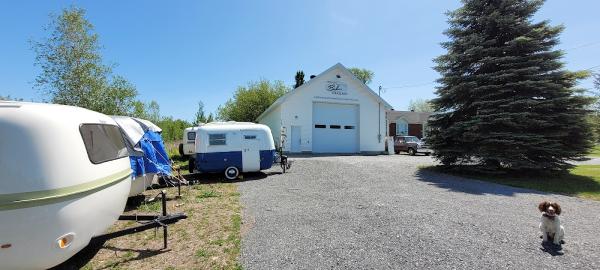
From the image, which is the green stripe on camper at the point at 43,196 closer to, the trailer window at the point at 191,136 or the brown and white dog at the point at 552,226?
the brown and white dog at the point at 552,226

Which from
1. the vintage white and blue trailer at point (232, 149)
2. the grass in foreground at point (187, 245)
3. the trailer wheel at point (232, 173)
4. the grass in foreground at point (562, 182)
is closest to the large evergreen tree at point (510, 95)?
the grass in foreground at point (562, 182)

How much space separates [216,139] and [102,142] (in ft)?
27.2

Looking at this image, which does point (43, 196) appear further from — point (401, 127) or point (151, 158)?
point (401, 127)

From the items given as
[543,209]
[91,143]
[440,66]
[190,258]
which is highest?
[440,66]

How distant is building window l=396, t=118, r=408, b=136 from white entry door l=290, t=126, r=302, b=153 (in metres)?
26.2

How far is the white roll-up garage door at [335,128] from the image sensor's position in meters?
Result: 25.3

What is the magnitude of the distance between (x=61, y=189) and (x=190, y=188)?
7.96 meters

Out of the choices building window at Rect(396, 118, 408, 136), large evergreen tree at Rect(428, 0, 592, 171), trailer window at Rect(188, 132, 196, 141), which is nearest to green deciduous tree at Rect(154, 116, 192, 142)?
trailer window at Rect(188, 132, 196, 141)

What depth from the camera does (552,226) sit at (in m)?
5.05

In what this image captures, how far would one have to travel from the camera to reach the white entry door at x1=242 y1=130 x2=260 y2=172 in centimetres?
1301

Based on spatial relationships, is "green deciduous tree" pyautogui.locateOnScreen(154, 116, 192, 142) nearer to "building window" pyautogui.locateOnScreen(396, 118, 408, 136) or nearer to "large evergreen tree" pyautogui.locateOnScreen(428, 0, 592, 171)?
"large evergreen tree" pyautogui.locateOnScreen(428, 0, 592, 171)

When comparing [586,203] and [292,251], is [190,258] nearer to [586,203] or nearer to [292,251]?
[292,251]

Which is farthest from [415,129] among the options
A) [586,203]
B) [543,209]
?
[543,209]

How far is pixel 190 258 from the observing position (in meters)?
4.81
